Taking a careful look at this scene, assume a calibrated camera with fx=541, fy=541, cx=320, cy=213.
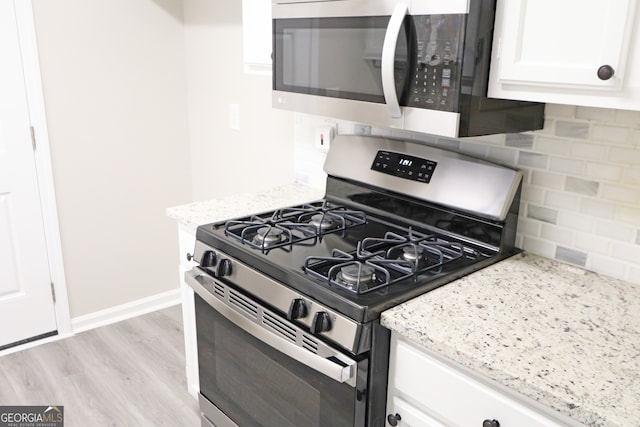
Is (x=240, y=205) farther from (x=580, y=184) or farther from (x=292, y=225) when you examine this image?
(x=580, y=184)

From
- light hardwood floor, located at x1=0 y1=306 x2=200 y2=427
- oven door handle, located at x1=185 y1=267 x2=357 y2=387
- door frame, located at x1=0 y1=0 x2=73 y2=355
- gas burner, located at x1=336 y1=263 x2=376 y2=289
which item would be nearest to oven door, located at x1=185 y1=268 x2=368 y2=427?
oven door handle, located at x1=185 y1=267 x2=357 y2=387

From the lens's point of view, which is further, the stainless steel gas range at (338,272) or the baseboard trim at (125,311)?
the baseboard trim at (125,311)

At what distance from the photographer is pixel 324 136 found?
7.00 ft

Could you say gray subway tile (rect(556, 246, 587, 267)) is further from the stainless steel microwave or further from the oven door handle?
the oven door handle

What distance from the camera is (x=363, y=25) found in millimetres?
1472

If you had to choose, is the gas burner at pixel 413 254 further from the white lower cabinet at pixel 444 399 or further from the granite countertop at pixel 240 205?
the granite countertop at pixel 240 205

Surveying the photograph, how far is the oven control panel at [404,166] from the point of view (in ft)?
5.55

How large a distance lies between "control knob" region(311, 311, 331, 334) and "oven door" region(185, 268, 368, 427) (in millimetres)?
A: 29

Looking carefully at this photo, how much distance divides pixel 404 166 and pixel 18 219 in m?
1.94

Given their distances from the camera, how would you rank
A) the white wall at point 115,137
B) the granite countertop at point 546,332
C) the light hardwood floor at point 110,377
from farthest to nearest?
the white wall at point 115,137 < the light hardwood floor at point 110,377 < the granite countertop at point 546,332

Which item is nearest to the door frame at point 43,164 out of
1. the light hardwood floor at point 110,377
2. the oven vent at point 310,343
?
the light hardwood floor at point 110,377

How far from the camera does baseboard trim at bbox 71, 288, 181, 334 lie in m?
2.92

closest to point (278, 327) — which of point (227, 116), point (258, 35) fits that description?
point (258, 35)

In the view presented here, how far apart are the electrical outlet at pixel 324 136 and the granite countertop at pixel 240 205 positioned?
0.63 feet
